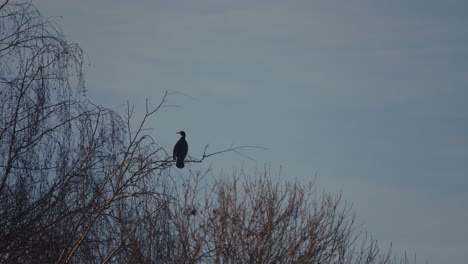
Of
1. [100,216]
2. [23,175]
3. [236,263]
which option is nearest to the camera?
[23,175]

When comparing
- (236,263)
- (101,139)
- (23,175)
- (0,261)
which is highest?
(236,263)

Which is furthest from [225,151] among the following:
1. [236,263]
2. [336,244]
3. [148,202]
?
[336,244]

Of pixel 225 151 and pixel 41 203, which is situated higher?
pixel 225 151

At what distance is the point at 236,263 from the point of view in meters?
14.1

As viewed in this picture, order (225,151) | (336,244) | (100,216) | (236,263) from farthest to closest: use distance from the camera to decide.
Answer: (336,244) < (236,263) < (225,151) < (100,216)

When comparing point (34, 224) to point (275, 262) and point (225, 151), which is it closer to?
point (225, 151)

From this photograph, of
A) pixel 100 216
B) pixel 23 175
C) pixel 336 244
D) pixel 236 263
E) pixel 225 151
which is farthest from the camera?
pixel 336 244

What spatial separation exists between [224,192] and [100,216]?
10065 millimetres

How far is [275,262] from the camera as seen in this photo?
14211 millimetres

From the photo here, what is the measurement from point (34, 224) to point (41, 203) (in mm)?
153

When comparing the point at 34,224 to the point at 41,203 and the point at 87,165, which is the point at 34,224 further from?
the point at 87,165

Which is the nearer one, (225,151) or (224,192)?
(225,151)

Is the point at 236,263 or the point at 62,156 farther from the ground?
the point at 236,263

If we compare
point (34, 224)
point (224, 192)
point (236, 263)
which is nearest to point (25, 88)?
point (34, 224)
